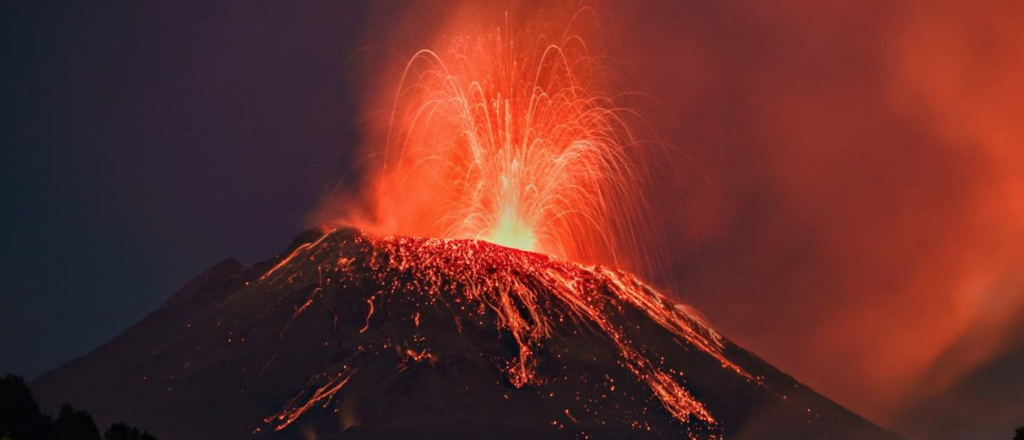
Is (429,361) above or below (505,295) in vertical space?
below

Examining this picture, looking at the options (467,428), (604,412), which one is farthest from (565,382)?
(467,428)

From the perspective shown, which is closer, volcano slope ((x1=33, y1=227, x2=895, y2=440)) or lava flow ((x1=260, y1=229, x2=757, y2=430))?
volcano slope ((x1=33, y1=227, x2=895, y2=440))

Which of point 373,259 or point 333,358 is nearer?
point 333,358

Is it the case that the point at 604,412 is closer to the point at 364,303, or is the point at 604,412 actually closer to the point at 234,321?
the point at 364,303

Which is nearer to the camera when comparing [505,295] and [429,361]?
[429,361]
